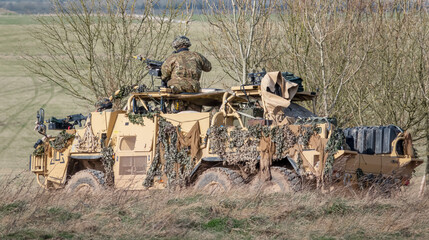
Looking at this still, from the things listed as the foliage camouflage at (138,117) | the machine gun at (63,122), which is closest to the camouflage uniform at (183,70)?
the foliage camouflage at (138,117)

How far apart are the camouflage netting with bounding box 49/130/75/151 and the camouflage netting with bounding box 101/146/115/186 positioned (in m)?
1.18

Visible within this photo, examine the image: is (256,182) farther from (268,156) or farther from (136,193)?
(136,193)

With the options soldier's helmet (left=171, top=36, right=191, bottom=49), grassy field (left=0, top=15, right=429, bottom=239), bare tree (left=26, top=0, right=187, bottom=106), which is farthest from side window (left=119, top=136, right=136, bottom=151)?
bare tree (left=26, top=0, right=187, bottom=106)

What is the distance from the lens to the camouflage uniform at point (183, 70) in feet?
49.5

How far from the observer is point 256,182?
1294 centimetres

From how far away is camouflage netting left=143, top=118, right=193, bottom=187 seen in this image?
45.8 ft

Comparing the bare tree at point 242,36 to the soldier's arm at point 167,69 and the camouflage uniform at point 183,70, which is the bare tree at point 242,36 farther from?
the soldier's arm at point 167,69

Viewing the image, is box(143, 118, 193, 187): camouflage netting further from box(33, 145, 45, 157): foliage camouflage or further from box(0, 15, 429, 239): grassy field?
box(33, 145, 45, 157): foliage camouflage

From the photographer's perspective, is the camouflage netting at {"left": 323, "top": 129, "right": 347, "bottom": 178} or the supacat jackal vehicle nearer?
the camouflage netting at {"left": 323, "top": 129, "right": 347, "bottom": 178}

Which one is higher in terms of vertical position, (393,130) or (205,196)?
(393,130)

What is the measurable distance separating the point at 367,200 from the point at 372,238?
2.21 meters

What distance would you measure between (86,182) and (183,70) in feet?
10.0

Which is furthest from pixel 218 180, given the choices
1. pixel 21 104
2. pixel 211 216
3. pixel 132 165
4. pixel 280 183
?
pixel 21 104

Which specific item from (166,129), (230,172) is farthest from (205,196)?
(166,129)
